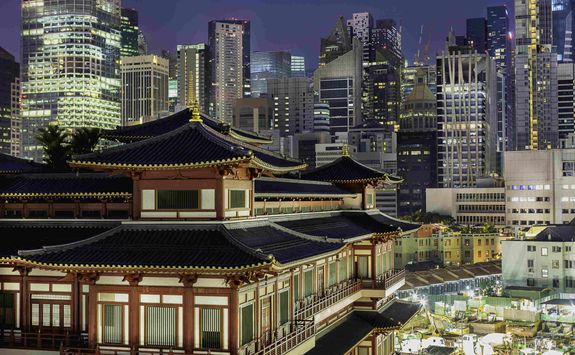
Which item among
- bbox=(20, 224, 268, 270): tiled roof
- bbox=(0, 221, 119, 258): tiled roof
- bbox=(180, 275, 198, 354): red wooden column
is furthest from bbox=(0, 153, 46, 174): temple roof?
bbox=(180, 275, 198, 354): red wooden column

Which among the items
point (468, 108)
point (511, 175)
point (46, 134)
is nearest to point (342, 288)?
point (46, 134)

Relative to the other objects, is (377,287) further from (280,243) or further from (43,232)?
(43,232)

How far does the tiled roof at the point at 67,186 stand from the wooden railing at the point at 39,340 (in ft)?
19.1

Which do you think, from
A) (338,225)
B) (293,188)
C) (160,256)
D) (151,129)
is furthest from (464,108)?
(160,256)

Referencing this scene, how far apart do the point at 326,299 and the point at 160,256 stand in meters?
13.0

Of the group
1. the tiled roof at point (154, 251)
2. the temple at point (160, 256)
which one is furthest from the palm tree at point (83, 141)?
the tiled roof at point (154, 251)

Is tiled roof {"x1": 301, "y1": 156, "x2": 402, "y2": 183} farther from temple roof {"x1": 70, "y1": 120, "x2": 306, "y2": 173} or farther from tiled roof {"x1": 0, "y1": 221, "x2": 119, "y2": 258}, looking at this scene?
tiled roof {"x1": 0, "y1": 221, "x2": 119, "y2": 258}

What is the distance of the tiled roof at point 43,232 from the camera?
29906mm

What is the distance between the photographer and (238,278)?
24.8 meters

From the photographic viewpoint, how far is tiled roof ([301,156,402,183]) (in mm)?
46250

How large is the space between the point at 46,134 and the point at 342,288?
99.0ft

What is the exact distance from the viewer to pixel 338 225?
42406 millimetres

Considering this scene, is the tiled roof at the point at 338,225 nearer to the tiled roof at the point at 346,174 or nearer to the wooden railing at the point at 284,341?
the tiled roof at the point at 346,174

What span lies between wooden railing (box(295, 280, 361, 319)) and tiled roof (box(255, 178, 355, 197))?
204 inches
